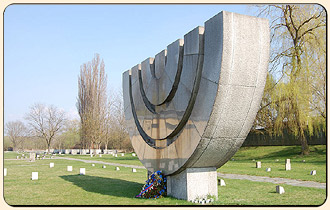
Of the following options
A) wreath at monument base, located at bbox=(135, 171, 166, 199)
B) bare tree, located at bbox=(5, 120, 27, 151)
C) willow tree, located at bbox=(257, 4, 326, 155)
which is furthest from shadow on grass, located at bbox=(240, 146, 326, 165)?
bare tree, located at bbox=(5, 120, 27, 151)

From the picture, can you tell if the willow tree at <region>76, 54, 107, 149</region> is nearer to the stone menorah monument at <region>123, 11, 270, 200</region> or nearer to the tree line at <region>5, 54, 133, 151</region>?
the tree line at <region>5, 54, 133, 151</region>

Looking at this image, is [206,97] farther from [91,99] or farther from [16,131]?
[16,131]

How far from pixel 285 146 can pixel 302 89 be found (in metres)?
9.93

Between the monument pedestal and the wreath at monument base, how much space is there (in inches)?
20.9

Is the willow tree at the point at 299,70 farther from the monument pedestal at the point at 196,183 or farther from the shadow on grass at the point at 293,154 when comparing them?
the monument pedestal at the point at 196,183

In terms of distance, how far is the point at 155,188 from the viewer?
771 centimetres

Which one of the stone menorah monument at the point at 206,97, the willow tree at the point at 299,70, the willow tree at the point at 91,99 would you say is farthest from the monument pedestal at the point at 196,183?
the willow tree at the point at 91,99

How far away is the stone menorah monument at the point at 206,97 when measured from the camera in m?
6.09

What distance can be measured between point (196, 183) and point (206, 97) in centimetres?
210

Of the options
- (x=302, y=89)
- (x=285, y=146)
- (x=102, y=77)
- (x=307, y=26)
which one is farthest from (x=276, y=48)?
(x=102, y=77)

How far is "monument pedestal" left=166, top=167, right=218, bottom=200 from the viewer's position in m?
7.04

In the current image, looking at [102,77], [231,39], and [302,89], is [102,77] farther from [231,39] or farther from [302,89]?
[231,39]

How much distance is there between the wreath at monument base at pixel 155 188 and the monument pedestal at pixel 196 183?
1.75ft

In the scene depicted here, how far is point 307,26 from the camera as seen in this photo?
900 inches
